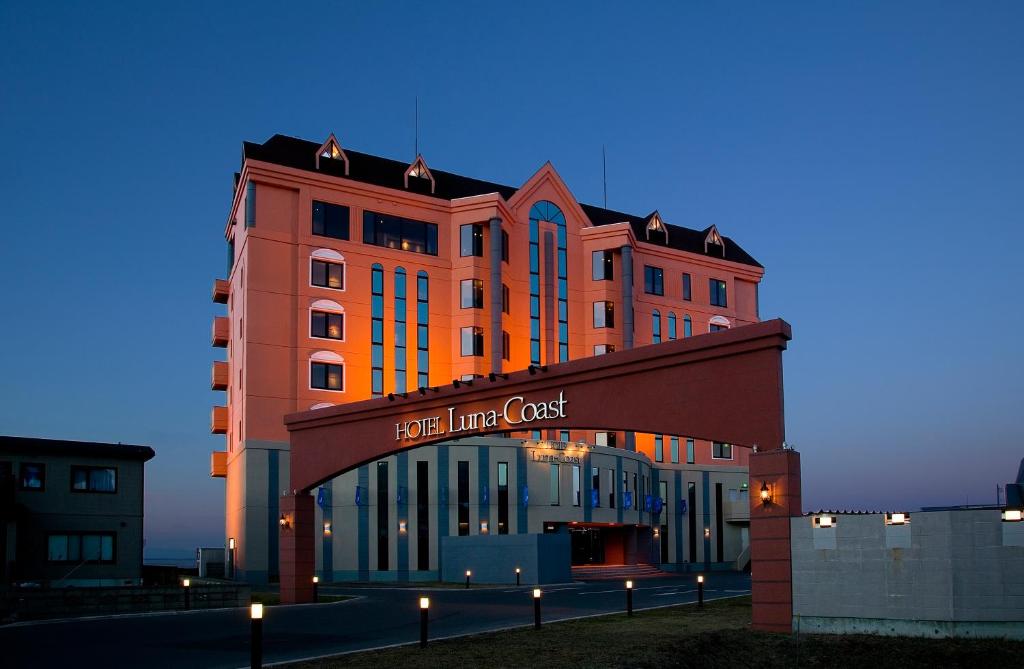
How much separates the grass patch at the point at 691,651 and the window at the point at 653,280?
56889 millimetres

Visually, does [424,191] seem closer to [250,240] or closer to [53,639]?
[250,240]

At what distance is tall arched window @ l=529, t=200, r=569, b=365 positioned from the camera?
233 feet

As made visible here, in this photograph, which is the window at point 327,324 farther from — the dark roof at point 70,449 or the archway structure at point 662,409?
the archway structure at point 662,409

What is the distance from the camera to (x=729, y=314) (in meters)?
81.8

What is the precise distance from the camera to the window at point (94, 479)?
4575 cm

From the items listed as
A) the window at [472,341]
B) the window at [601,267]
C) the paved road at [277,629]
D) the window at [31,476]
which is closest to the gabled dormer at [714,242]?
the window at [601,267]

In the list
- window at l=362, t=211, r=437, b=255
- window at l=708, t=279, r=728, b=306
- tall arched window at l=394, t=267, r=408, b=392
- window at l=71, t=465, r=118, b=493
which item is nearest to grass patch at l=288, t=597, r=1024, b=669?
window at l=71, t=465, r=118, b=493

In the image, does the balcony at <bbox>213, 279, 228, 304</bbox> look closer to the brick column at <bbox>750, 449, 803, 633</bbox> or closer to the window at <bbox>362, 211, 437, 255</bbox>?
the window at <bbox>362, 211, 437, 255</bbox>

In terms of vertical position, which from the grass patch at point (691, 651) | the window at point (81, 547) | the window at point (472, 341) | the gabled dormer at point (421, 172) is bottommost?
the window at point (81, 547)

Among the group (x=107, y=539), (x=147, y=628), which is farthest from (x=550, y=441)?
(x=147, y=628)

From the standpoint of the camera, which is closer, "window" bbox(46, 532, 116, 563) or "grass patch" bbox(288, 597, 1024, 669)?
"grass patch" bbox(288, 597, 1024, 669)

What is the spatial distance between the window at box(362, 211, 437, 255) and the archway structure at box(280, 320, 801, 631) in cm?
3252

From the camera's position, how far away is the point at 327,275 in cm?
6188

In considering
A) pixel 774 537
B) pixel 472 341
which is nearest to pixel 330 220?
pixel 472 341
